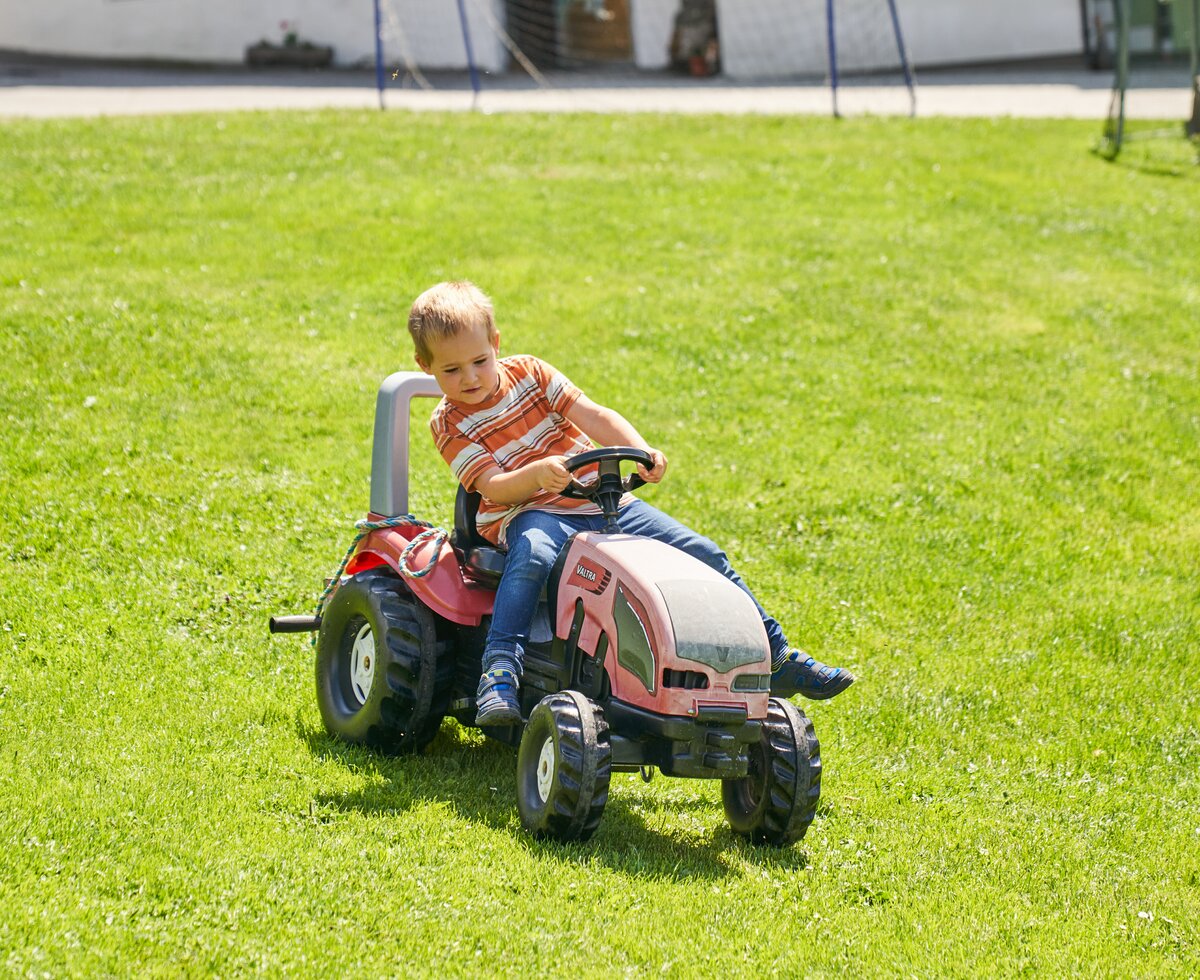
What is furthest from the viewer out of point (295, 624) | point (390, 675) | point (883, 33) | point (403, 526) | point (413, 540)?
point (883, 33)

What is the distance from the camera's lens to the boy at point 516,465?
5.16 metres

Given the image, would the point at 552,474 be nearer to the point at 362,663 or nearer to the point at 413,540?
the point at 413,540

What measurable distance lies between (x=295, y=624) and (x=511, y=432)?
51.0 inches

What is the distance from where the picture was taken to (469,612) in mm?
5543

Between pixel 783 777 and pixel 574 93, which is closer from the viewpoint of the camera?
pixel 783 777

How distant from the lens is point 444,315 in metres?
5.24

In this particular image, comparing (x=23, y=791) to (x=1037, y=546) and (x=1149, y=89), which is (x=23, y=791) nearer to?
(x=1037, y=546)

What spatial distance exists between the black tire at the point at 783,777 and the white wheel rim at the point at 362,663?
1579 millimetres

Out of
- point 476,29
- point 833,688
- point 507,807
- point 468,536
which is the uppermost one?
point 476,29

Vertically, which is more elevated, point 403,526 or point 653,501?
point 403,526

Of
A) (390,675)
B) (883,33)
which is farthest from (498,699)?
(883,33)

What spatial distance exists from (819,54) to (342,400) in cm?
1711

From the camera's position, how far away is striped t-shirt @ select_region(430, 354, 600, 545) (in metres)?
5.50

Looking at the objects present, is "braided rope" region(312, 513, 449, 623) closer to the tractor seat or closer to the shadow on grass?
the tractor seat
